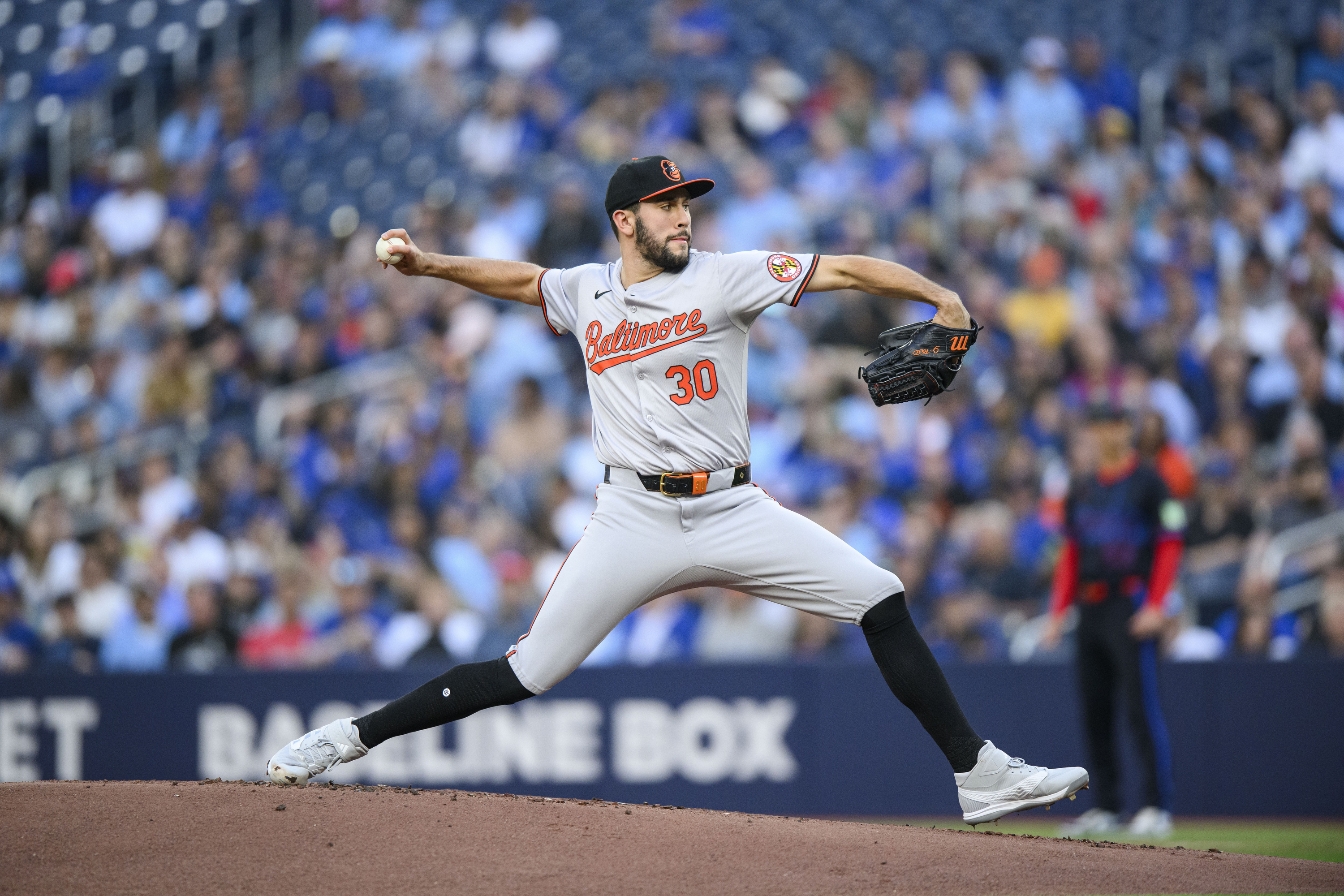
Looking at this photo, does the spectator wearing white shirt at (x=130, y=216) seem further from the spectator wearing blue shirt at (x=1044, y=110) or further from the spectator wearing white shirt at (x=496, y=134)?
the spectator wearing blue shirt at (x=1044, y=110)

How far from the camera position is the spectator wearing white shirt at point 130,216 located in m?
12.0

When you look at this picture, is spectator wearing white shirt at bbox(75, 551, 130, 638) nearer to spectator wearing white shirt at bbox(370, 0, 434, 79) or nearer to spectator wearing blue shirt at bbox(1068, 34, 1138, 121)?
spectator wearing white shirt at bbox(370, 0, 434, 79)

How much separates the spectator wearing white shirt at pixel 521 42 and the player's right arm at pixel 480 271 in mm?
8685

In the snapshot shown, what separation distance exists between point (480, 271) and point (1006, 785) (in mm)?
2326

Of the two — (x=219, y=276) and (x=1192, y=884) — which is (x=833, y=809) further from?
(x=219, y=276)

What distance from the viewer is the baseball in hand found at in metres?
4.43

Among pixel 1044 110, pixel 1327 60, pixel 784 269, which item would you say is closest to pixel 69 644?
pixel 784 269

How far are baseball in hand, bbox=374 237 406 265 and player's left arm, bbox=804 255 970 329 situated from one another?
129 centimetres

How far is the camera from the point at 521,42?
42.8 ft

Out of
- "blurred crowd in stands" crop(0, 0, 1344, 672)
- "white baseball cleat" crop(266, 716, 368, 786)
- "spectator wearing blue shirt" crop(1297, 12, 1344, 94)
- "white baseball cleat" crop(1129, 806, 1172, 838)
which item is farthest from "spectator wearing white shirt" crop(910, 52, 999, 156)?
"white baseball cleat" crop(266, 716, 368, 786)

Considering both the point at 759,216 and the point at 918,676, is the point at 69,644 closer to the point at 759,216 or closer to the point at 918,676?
the point at 759,216

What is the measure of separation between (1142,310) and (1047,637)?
3.94 m

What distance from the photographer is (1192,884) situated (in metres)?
4.19

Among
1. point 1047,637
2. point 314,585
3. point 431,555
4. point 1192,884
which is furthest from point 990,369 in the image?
point 1192,884
